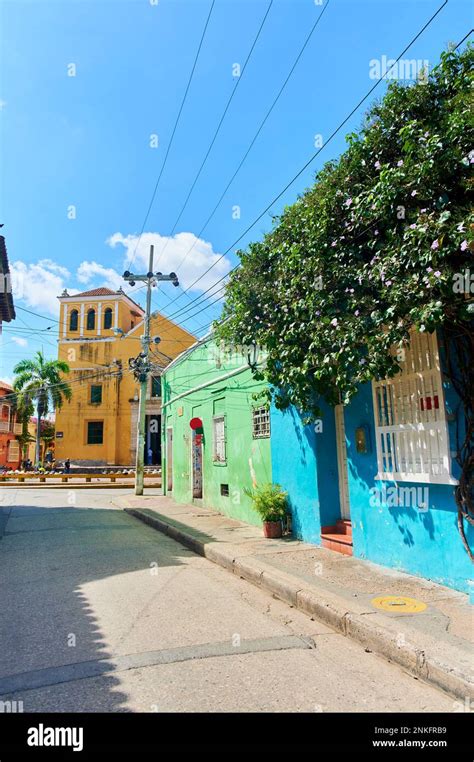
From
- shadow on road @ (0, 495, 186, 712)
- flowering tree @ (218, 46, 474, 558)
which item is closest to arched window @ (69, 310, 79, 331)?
shadow on road @ (0, 495, 186, 712)

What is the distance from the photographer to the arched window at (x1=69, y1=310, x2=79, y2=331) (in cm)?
4031

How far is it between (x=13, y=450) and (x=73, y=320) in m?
18.9

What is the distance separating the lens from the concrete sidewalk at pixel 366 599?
12.5 feet

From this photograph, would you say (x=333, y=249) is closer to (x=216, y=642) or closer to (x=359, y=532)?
(x=359, y=532)

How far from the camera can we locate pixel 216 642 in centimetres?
447

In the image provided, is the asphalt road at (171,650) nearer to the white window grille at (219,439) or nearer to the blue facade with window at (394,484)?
the blue facade with window at (394,484)

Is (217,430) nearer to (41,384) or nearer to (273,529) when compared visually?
(273,529)

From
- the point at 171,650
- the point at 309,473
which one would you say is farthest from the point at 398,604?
the point at 309,473

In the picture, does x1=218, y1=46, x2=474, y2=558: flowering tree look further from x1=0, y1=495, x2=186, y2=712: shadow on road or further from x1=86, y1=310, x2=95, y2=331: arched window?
x1=86, y1=310, x2=95, y2=331: arched window

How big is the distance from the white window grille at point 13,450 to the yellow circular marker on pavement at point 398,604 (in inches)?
2014

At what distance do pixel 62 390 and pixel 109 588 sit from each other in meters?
32.8

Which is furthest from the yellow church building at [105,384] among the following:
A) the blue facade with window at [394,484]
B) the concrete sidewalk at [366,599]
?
the blue facade with window at [394,484]

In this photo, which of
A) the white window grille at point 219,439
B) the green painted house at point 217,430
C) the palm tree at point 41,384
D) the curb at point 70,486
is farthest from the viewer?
the palm tree at point 41,384

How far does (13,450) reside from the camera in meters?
51.5
